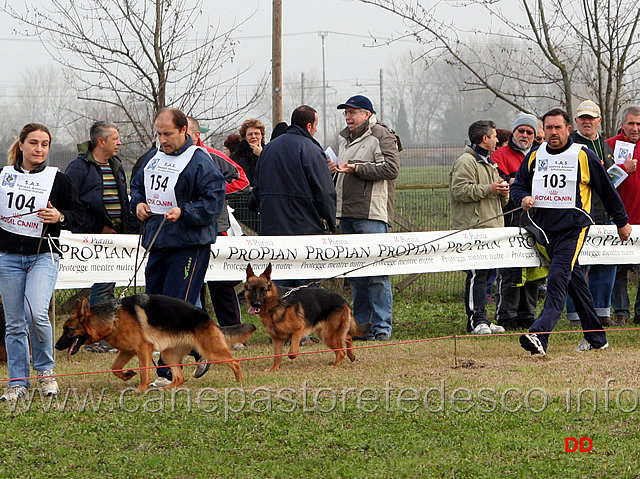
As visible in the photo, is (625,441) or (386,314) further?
(386,314)

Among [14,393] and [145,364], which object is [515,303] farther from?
[14,393]

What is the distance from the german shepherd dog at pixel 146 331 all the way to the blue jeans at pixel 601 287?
17.3 feet

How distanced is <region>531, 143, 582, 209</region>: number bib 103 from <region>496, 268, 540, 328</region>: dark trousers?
6.45ft

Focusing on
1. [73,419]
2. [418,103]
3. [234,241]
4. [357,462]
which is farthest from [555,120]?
[418,103]

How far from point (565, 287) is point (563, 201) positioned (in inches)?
32.7

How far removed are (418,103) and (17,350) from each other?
66.6 m

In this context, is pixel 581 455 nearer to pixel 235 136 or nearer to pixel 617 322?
pixel 617 322

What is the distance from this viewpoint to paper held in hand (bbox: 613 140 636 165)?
35.8ft

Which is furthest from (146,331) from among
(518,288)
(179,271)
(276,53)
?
(276,53)

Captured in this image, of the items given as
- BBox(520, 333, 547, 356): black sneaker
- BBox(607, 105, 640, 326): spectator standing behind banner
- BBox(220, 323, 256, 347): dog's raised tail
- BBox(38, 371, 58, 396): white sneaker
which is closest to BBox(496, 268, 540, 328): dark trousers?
BBox(607, 105, 640, 326): spectator standing behind banner

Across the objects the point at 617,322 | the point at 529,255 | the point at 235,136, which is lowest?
the point at 617,322

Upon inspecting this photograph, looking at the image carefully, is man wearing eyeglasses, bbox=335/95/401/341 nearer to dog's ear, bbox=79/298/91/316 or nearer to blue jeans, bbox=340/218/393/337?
blue jeans, bbox=340/218/393/337

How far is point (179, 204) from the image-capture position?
7.36 m

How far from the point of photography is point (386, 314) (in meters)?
10.3
